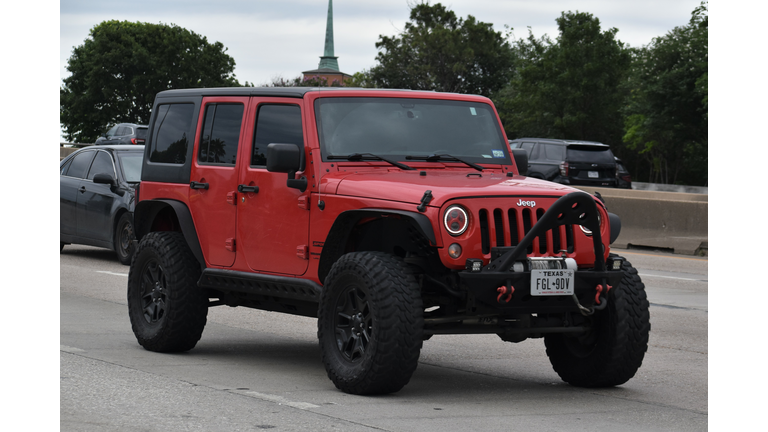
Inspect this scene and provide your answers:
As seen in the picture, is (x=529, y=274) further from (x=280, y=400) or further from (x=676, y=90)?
(x=676, y=90)

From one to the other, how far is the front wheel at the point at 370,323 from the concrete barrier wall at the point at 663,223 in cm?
1378

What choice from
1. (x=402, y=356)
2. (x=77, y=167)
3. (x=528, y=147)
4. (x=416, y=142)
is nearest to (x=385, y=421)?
(x=402, y=356)

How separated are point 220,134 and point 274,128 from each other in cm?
66

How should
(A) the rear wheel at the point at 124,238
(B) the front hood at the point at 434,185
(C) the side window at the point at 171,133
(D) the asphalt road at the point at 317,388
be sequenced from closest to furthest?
(D) the asphalt road at the point at 317,388
(B) the front hood at the point at 434,185
(C) the side window at the point at 171,133
(A) the rear wheel at the point at 124,238

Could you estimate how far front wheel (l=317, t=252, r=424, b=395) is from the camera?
6.38 metres

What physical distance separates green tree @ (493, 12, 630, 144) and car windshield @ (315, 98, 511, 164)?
1959 inches

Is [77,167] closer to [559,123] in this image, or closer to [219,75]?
[559,123]


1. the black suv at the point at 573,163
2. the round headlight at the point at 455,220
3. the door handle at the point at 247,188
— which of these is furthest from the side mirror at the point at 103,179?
the black suv at the point at 573,163

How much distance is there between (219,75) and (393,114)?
3186 inches

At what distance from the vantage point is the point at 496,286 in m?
6.36

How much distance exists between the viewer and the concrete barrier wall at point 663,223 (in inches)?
767

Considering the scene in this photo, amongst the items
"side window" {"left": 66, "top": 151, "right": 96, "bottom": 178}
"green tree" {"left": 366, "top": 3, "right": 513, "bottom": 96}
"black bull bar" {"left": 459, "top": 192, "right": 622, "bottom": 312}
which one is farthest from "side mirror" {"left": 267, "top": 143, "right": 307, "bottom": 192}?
"green tree" {"left": 366, "top": 3, "right": 513, "bottom": 96}

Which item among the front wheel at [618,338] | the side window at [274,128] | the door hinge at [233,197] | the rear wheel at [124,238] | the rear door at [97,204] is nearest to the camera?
the front wheel at [618,338]

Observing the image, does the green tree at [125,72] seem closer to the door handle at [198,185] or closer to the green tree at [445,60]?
the green tree at [445,60]
